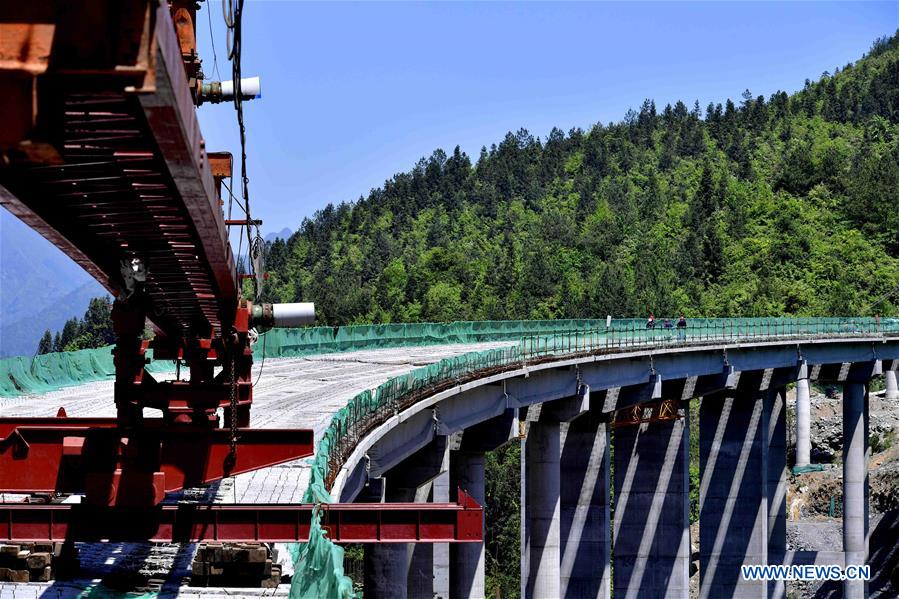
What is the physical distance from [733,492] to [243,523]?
67.3m

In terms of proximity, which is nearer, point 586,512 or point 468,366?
point 468,366

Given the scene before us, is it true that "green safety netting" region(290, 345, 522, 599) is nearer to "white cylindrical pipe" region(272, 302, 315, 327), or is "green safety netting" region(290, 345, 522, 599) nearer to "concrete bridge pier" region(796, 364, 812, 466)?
"white cylindrical pipe" region(272, 302, 315, 327)

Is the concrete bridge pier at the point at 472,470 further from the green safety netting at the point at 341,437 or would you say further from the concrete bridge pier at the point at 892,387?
the concrete bridge pier at the point at 892,387

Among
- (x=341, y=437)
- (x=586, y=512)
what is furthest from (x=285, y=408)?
(x=586, y=512)

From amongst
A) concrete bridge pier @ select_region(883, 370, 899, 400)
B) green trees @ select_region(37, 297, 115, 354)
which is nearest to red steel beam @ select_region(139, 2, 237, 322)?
concrete bridge pier @ select_region(883, 370, 899, 400)

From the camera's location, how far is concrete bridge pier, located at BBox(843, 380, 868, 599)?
8144 cm

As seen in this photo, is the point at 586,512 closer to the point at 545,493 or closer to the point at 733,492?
the point at 545,493

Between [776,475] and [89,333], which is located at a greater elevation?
[89,333]

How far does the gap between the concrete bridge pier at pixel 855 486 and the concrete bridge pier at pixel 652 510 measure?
12.7 meters

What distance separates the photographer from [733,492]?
8119 centimetres

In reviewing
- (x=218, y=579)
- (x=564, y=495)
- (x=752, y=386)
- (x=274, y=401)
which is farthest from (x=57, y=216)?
(x=752, y=386)

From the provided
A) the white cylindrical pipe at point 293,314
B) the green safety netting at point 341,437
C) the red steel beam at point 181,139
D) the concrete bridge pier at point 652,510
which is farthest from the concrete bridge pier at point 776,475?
the red steel beam at point 181,139

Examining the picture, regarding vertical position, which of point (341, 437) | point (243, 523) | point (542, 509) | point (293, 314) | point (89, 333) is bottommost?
point (542, 509)

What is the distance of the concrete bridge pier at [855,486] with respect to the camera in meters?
81.4
